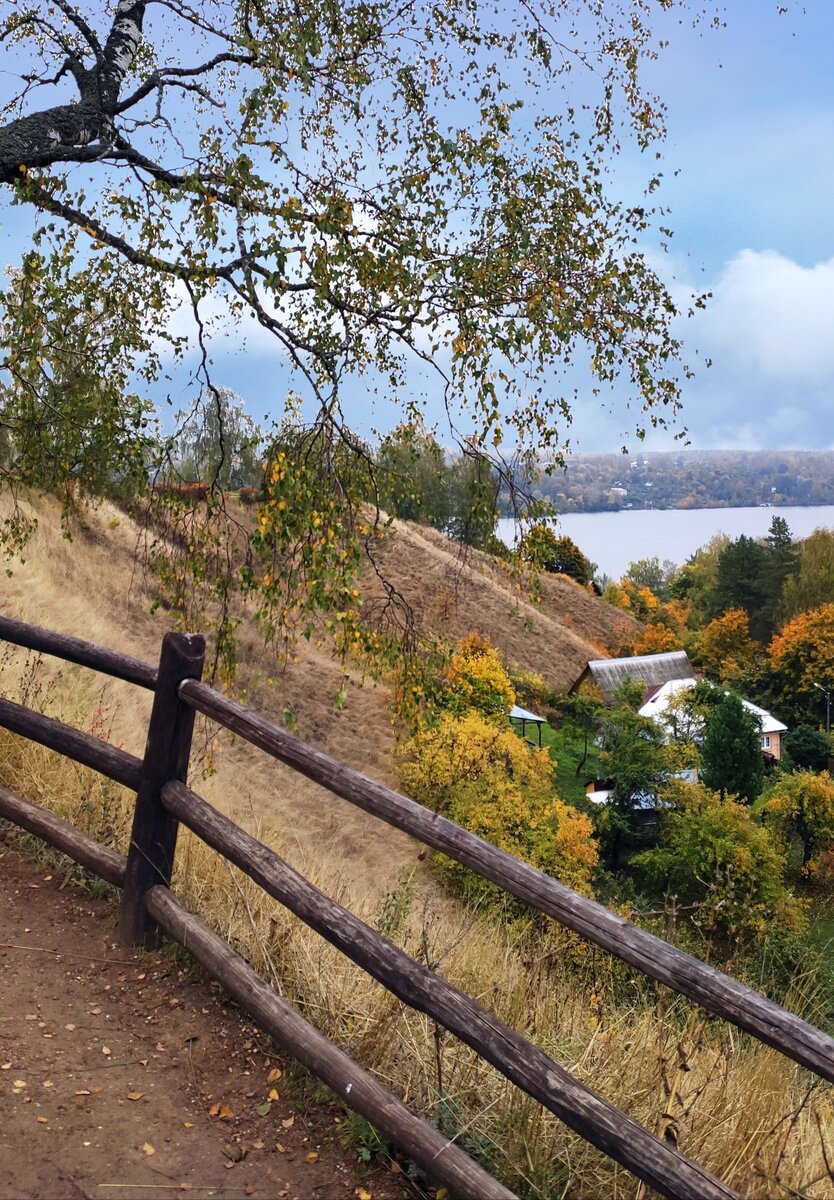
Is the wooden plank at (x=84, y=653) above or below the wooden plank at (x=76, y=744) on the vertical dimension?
above

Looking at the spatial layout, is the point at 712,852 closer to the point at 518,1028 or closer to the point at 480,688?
the point at 480,688

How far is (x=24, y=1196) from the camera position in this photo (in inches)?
134

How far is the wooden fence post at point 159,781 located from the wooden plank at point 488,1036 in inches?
22.0

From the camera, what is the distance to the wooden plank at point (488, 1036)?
290 cm

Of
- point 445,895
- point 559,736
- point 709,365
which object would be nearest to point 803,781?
point 559,736

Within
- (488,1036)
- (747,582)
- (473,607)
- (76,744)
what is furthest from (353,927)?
(747,582)

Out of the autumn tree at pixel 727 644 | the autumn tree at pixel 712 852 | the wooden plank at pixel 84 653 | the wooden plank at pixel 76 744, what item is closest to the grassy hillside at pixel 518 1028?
the wooden plank at pixel 76 744

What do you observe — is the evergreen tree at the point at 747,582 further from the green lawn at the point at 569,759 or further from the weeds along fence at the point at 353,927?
the weeds along fence at the point at 353,927

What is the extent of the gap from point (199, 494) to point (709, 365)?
197 inches

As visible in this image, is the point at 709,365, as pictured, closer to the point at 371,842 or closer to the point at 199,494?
the point at 199,494

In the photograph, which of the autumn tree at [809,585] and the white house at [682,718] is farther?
the autumn tree at [809,585]

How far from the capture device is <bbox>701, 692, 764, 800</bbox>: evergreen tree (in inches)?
1692

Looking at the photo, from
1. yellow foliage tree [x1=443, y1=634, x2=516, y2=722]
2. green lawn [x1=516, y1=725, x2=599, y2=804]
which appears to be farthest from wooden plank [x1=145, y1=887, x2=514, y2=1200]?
green lawn [x1=516, y1=725, x2=599, y2=804]

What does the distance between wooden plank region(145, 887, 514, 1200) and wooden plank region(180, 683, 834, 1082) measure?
85 cm
